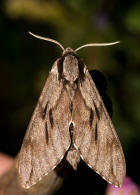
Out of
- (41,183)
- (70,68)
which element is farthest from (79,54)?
(41,183)

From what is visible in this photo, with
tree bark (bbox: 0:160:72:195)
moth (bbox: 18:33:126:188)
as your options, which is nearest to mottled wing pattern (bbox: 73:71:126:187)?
moth (bbox: 18:33:126:188)

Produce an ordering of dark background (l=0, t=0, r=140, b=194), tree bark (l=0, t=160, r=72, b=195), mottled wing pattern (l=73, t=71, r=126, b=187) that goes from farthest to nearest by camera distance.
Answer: dark background (l=0, t=0, r=140, b=194)
mottled wing pattern (l=73, t=71, r=126, b=187)
tree bark (l=0, t=160, r=72, b=195)

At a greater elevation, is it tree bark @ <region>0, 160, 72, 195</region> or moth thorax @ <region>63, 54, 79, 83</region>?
moth thorax @ <region>63, 54, 79, 83</region>

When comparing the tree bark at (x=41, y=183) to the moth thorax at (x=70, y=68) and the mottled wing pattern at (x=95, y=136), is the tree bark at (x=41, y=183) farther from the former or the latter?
the moth thorax at (x=70, y=68)

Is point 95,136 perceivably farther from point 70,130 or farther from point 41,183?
point 41,183

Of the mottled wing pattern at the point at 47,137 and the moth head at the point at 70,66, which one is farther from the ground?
the moth head at the point at 70,66

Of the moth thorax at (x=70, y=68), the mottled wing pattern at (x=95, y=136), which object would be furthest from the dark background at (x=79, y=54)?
the moth thorax at (x=70, y=68)

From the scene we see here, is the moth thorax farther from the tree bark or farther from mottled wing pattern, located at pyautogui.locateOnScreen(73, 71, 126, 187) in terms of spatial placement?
the tree bark
